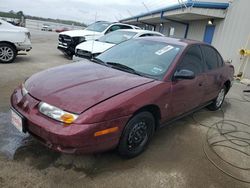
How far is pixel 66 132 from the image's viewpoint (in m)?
2.23

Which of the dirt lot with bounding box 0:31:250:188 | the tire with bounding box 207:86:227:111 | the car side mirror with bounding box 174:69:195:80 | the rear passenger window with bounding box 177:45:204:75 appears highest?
the rear passenger window with bounding box 177:45:204:75

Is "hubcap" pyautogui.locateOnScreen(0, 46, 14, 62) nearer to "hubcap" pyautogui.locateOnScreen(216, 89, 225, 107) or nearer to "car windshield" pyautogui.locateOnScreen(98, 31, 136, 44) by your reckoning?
"car windshield" pyautogui.locateOnScreen(98, 31, 136, 44)

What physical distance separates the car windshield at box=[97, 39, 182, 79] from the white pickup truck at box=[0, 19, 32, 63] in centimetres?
485

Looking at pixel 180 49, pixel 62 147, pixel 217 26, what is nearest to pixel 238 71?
pixel 217 26

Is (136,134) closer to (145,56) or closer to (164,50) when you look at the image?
(145,56)

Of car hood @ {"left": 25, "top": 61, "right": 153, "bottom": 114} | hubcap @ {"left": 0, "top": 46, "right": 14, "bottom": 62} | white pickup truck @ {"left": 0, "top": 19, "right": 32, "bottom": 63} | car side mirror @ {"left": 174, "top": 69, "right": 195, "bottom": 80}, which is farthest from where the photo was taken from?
hubcap @ {"left": 0, "top": 46, "right": 14, "bottom": 62}

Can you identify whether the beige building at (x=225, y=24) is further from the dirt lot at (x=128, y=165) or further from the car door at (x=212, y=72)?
the dirt lot at (x=128, y=165)

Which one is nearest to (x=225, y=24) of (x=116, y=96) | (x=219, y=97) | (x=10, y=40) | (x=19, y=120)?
(x=219, y=97)

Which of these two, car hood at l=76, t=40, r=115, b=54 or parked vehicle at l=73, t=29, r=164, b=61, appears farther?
parked vehicle at l=73, t=29, r=164, b=61

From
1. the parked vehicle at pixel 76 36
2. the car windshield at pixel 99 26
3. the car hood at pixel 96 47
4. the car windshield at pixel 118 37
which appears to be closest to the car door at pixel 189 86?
the car hood at pixel 96 47

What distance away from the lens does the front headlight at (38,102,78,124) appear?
229cm

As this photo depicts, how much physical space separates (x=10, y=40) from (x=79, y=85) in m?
5.85

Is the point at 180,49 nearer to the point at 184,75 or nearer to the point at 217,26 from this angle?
the point at 184,75

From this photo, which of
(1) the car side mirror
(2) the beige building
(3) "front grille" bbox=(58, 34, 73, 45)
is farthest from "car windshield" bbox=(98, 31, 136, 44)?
(1) the car side mirror
